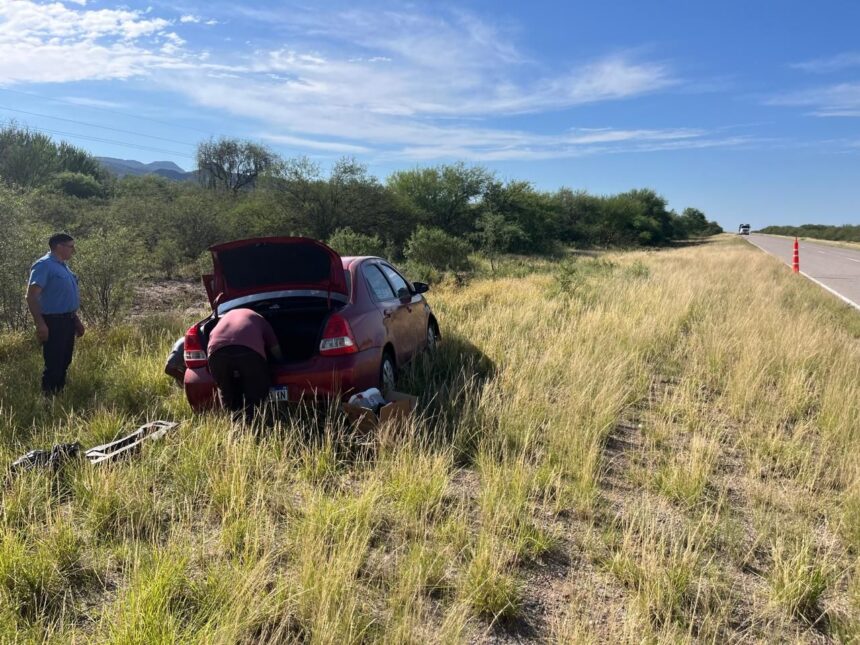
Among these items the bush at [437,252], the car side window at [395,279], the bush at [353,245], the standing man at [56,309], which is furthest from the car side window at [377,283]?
the bush at [437,252]

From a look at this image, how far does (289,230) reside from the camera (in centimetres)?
2722

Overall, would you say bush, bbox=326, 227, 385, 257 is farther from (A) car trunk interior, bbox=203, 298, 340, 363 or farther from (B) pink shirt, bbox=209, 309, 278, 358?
(B) pink shirt, bbox=209, 309, 278, 358

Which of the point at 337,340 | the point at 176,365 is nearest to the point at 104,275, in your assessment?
the point at 176,365

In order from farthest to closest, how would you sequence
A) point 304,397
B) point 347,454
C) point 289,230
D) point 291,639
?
point 289,230 < point 304,397 < point 347,454 < point 291,639

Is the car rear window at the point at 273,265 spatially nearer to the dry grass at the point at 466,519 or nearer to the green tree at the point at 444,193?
the dry grass at the point at 466,519

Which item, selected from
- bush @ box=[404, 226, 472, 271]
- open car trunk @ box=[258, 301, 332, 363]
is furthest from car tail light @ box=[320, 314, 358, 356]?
bush @ box=[404, 226, 472, 271]

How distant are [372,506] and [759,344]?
6106 millimetres

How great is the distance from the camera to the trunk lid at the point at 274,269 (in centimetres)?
497

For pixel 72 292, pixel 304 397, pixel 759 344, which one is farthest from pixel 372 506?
pixel 759 344

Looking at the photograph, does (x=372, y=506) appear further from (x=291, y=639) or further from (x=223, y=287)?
(x=223, y=287)

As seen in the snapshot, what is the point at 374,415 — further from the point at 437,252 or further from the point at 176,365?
the point at 437,252

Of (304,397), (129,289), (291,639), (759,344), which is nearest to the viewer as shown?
(291,639)

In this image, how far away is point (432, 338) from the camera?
7406 mm

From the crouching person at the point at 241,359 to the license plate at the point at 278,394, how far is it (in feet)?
0.25
